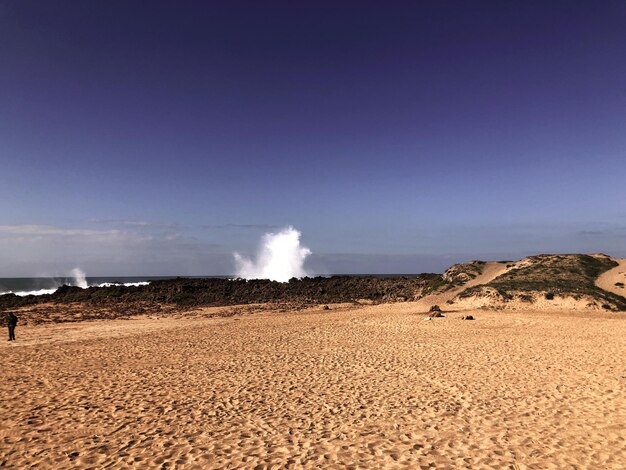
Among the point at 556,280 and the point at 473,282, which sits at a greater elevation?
the point at 556,280

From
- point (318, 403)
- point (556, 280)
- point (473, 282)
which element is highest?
point (556, 280)

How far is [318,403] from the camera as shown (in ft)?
39.1

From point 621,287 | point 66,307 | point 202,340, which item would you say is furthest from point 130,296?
point 621,287

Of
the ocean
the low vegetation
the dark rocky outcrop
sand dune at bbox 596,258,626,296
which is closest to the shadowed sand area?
the low vegetation

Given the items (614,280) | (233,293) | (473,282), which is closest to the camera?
(614,280)

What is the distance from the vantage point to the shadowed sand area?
8.55m

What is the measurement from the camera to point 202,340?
947 inches

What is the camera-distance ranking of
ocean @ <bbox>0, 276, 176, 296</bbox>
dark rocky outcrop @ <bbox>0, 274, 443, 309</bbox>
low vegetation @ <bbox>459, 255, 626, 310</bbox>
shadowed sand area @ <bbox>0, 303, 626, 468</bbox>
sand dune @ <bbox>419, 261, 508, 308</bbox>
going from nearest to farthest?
shadowed sand area @ <bbox>0, 303, 626, 468</bbox>, low vegetation @ <bbox>459, 255, 626, 310</bbox>, sand dune @ <bbox>419, 261, 508, 308</bbox>, dark rocky outcrop @ <bbox>0, 274, 443, 309</bbox>, ocean @ <bbox>0, 276, 176, 296</bbox>

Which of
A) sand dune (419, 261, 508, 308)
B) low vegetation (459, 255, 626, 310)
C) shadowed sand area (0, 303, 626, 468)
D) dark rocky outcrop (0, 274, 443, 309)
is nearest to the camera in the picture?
shadowed sand area (0, 303, 626, 468)

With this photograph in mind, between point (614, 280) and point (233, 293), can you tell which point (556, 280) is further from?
point (233, 293)

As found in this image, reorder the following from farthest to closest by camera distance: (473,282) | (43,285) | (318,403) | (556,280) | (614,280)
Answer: (43,285) < (473,282) < (556,280) < (614,280) < (318,403)

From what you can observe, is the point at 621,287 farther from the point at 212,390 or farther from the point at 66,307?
the point at 66,307

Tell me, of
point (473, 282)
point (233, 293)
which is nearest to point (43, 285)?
point (233, 293)

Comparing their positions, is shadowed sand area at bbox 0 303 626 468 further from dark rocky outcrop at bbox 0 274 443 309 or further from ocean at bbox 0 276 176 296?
ocean at bbox 0 276 176 296
